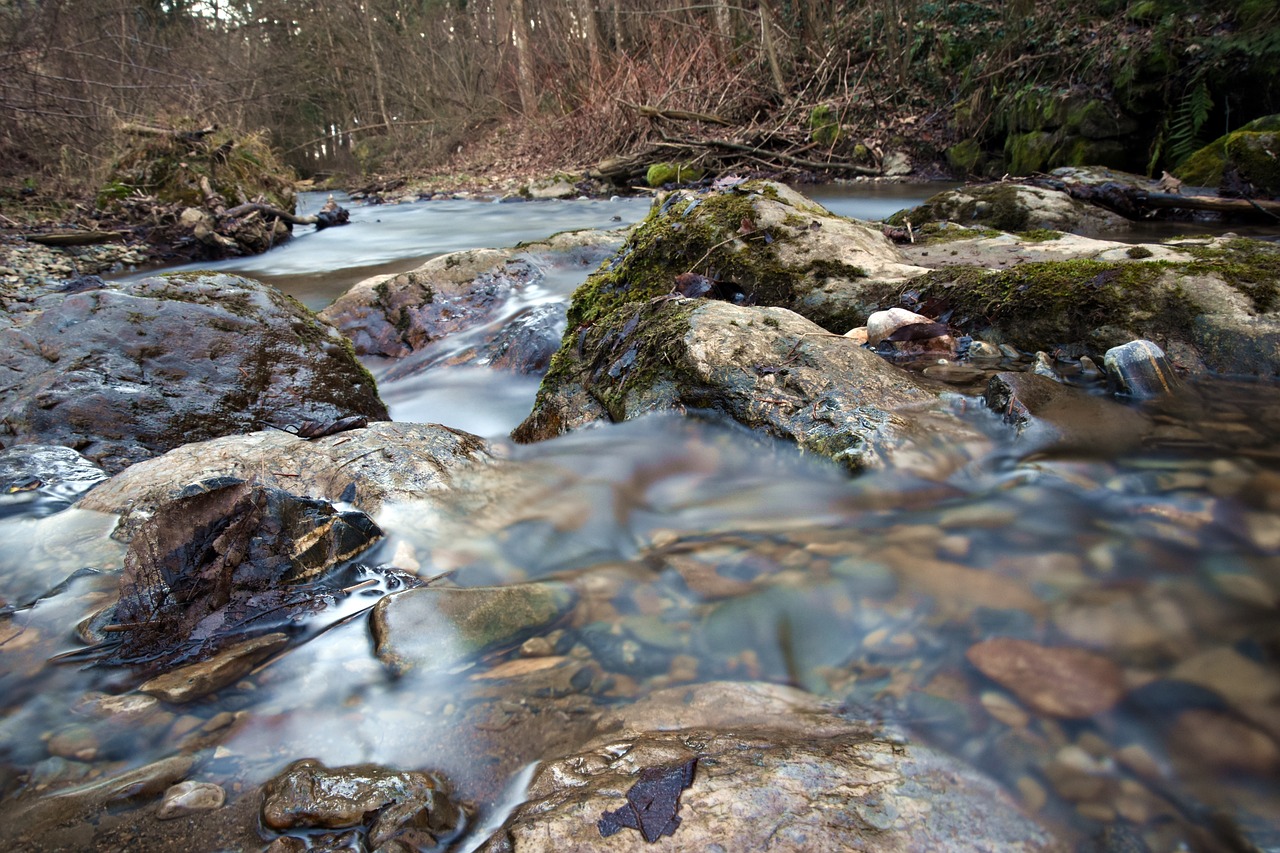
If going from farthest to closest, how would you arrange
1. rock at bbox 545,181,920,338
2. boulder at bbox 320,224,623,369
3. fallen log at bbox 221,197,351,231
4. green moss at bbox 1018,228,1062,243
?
fallen log at bbox 221,197,351,231
boulder at bbox 320,224,623,369
green moss at bbox 1018,228,1062,243
rock at bbox 545,181,920,338

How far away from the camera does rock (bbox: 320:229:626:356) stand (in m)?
5.41

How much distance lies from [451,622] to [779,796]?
0.97 m

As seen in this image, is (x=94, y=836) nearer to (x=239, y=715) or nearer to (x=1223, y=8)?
(x=239, y=715)

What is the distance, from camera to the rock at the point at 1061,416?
8.17ft

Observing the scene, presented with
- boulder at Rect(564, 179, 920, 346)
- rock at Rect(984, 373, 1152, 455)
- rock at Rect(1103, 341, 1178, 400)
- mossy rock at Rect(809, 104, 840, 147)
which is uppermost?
mossy rock at Rect(809, 104, 840, 147)

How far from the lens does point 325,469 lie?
260 cm

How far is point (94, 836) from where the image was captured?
1317 mm

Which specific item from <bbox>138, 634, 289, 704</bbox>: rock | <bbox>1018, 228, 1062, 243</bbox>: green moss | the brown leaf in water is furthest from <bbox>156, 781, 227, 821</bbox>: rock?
<bbox>1018, 228, 1062, 243</bbox>: green moss

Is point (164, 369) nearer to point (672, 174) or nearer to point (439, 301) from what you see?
point (439, 301)

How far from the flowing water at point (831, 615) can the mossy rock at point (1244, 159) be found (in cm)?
561

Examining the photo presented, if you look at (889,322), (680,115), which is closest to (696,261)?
(889,322)

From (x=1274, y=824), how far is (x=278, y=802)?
5.91 feet

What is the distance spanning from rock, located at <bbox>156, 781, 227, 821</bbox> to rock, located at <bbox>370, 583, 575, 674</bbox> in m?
0.45

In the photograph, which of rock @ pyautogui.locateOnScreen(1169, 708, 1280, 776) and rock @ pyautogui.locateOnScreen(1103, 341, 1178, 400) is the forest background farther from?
rock @ pyautogui.locateOnScreen(1169, 708, 1280, 776)
